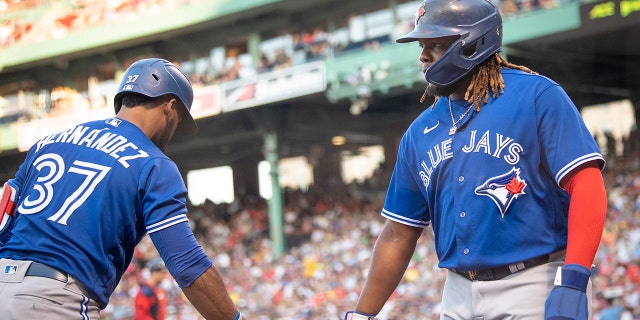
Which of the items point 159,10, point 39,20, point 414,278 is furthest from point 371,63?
point 39,20

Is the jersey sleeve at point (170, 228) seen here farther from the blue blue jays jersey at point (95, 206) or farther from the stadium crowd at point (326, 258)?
the stadium crowd at point (326, 258)

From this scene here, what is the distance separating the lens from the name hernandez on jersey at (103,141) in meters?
3.32

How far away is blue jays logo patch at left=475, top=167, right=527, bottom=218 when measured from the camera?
2.96 m

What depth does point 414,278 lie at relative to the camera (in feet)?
51.0

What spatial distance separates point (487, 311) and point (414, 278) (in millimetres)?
12692

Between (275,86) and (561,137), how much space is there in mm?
17935

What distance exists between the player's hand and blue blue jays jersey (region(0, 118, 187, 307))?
1.35 m

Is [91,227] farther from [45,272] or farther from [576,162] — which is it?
[576,162]

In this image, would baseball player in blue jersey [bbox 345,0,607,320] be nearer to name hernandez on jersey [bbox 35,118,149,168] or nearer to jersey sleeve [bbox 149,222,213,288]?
jersey sleeve [bbox 149,222,213,288]

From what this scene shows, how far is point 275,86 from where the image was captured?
20.7 m

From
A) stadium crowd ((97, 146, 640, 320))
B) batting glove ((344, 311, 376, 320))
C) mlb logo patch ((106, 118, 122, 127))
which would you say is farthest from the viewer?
stadium crowd ((97, 146, 640, 320))

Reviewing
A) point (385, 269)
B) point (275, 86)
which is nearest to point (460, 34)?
point (385, 269)

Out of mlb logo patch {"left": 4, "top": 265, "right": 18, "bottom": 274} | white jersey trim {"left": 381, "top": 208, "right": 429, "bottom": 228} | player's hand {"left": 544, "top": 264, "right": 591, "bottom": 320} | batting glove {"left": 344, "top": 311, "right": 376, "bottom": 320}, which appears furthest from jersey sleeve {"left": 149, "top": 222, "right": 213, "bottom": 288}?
player's hand {"left": 544, "top": 264, "right": 591, "bottom": 320}

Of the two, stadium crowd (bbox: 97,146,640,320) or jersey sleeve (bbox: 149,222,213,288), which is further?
stadium crowd (bbox: 97,146,640,320)
